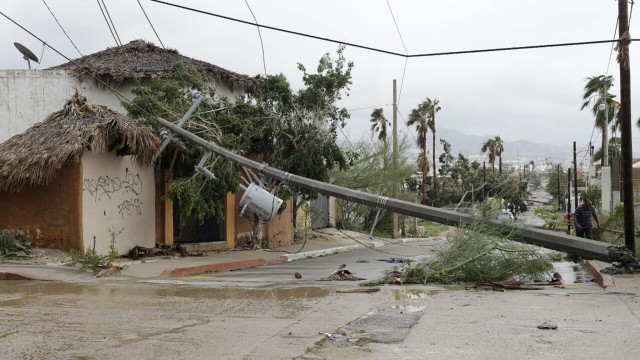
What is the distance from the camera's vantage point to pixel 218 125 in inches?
901

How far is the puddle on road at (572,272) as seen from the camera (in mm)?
15289

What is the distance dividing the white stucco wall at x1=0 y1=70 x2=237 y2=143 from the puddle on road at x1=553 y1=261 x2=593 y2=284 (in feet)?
57.2

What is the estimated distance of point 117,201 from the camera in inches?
773

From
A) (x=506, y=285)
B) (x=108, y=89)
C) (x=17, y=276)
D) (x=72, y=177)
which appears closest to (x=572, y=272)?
(x=506, y=285)

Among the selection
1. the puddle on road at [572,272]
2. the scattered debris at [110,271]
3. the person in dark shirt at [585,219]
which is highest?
the person in dark shirt at [585,219]

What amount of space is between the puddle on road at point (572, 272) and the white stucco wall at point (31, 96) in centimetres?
1745

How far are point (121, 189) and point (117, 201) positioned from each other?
16.0 inches

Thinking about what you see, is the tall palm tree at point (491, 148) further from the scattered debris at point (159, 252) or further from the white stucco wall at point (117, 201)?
the white stucco wall at point (117, 201)

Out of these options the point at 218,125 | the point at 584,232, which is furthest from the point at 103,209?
the point at 584,232

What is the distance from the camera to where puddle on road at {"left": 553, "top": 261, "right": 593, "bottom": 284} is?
15.3 m

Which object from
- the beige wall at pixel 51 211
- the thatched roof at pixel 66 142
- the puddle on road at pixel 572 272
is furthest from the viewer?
the beige wall at pixel 51 211

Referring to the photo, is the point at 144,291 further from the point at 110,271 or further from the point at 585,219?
the point at 585,219

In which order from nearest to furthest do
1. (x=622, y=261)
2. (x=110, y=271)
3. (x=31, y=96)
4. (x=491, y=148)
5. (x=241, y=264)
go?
(x=622, y=261) < (x=110, y=271) < (x=241, y=264) < (x=31, y=96) < (x=491, y=148)

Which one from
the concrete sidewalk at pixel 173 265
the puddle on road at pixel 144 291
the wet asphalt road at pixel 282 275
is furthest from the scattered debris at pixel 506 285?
the concrete sidewalk at pixel 173 265
